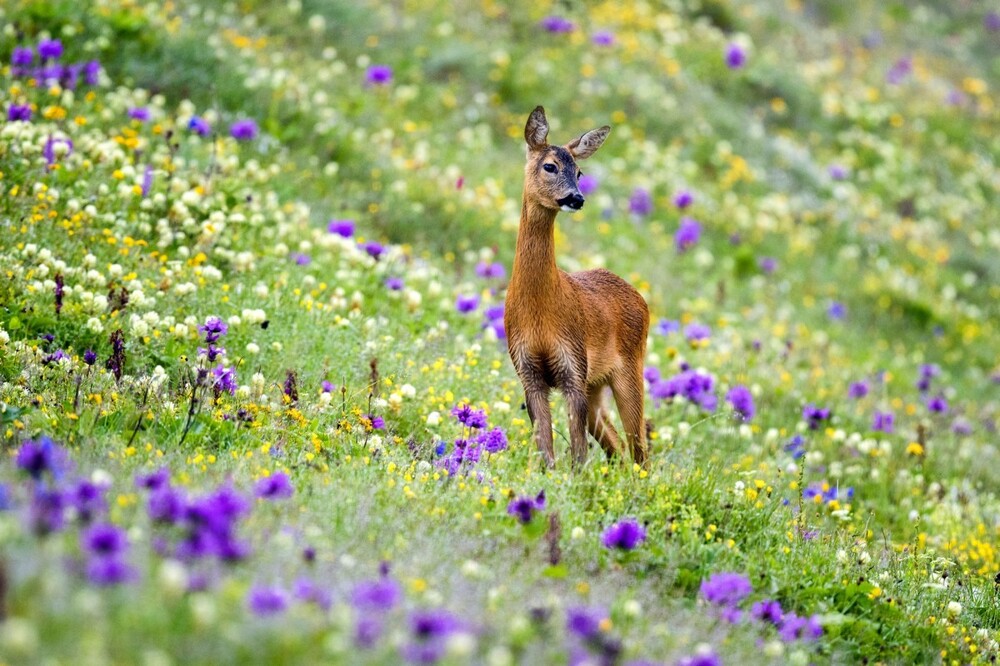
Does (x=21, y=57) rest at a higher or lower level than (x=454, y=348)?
higher

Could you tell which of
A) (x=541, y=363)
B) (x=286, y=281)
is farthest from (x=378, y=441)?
(x=286, y=281)

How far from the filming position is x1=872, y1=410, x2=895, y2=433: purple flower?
9.41m

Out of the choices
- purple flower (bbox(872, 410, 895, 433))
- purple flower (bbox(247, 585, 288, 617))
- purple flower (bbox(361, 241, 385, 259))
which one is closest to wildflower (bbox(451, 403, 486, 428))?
purple flower (bbox(361, 241, 385, 259))

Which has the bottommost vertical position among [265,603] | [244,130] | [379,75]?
[265,603]

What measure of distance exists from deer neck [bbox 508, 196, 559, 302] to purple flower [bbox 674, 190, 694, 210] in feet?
20.2

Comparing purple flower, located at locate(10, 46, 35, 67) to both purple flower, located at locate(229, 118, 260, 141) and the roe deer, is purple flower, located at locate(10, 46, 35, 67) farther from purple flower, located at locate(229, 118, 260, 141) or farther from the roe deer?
the roe deer

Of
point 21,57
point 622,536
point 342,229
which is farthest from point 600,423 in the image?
point 21,57

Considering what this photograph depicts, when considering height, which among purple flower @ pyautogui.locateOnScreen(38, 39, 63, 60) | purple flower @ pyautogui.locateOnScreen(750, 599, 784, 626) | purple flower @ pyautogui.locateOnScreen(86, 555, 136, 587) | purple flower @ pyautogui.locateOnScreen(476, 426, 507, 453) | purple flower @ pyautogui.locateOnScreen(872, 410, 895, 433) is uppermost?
purple flower @ pyautogui.locateOnScreen(38, 39, 63, 60)

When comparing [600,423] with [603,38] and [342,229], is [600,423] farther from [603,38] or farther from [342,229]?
[603,38]

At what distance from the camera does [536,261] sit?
6410mm

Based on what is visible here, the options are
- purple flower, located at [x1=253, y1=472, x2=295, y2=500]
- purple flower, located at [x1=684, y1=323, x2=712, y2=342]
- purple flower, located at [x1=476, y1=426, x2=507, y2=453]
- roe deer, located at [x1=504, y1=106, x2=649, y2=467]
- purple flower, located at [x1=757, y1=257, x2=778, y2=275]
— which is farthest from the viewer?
purple flower, located at [x1=757, y1=257, x2=778, y2=275]

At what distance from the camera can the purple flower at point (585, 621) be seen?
3.67 meters

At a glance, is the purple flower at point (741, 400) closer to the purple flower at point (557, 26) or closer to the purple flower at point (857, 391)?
the purple flower at point (857, 391)

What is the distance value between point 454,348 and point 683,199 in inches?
204
